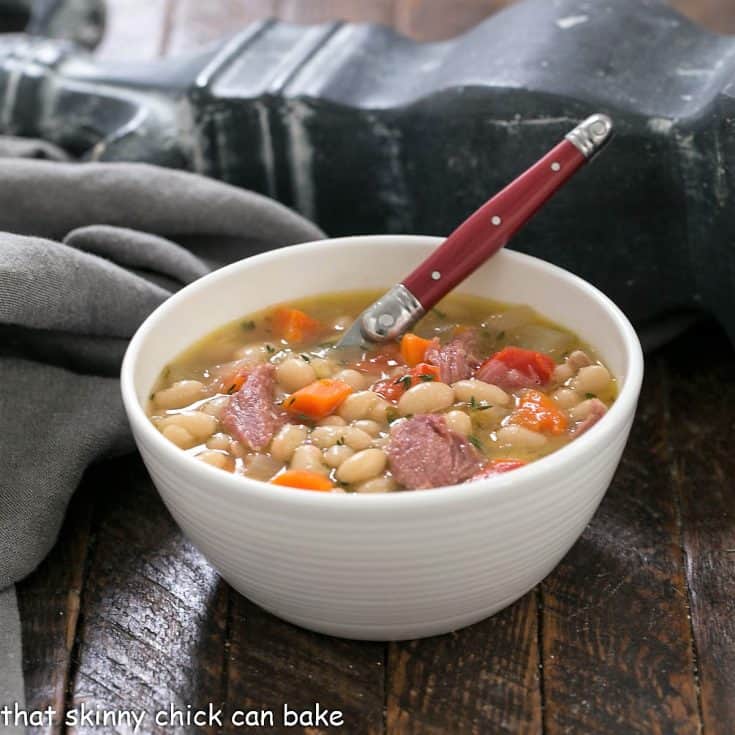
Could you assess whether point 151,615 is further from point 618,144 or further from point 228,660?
point 618,144

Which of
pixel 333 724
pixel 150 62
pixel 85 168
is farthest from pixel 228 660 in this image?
pixel 150 62

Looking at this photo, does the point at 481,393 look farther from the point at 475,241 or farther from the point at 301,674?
the point at 301,674

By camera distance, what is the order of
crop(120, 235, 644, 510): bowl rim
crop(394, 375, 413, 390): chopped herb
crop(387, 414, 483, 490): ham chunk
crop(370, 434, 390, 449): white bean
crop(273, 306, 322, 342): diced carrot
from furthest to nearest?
crop(273, 306, 322, 342): diced carrot, crop(394, 375, 413, 390): chopped herb, crop(370, 434, 390, 449): white bean, crop(387, 414, 483, 490): ham chunk, crop(120, 235, 644, 510): bowl rim

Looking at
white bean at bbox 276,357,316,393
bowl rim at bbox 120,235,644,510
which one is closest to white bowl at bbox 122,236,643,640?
bowl rim at bbox 120,235,644,510

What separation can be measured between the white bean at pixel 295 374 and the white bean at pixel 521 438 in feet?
1.03

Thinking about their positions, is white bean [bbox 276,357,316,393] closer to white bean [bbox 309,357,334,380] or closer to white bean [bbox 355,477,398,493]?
white bean [bbox 309,357,334,380]

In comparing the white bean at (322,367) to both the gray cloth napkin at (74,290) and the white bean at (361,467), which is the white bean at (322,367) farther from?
the gray cloth napkin at (74,290)

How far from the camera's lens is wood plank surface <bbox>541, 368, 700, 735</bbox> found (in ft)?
5.20

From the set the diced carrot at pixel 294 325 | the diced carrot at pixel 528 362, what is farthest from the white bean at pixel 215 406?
the diced carrot at pixel 528 362

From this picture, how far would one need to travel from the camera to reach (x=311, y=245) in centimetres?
203

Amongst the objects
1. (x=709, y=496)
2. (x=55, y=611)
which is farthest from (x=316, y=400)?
(x=709, y=496)

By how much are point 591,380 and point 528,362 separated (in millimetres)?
113

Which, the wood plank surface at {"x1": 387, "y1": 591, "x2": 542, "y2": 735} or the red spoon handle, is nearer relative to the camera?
the wood plank surface at {"x1": 387, "y1": 591, "x2": 542, "y2": 735}

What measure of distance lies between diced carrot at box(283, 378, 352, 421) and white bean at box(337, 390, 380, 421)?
2 centimetres
